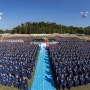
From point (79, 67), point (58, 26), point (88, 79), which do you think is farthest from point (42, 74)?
point (58, 26)

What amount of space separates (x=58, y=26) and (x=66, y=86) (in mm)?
132122

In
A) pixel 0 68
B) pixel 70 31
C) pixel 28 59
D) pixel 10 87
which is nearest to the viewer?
pixel 10 87

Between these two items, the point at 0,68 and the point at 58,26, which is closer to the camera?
the point at 0,68

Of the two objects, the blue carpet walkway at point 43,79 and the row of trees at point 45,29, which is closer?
the blue carpet walkway at point 43,79

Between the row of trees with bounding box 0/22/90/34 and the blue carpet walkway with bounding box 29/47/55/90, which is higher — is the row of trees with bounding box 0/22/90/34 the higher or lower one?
the higher one

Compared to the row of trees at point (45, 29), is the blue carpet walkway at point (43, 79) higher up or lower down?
lower down

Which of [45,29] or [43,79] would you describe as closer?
[43,79]

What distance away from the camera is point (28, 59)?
30.0 metres

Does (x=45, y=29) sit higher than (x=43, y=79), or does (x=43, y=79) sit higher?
(x=45, y=29)

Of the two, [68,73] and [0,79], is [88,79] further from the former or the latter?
[0,79]

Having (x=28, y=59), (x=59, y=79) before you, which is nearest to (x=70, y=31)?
(x=28, y=59)

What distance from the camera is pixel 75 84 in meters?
20.4

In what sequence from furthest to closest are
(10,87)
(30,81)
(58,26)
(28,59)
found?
(58,26) < (28,59) < (30,81) < (10,87)

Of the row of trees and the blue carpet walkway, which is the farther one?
the row of trees
